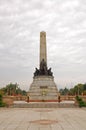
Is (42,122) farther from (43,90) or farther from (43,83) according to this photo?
(43,83)

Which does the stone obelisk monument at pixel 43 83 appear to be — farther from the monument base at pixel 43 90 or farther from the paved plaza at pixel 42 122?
the paved plaza at pixel 42 122

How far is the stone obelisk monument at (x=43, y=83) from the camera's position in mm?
38844

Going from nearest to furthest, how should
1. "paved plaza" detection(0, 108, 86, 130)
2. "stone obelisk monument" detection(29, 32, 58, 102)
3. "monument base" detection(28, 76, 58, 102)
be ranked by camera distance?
"paved plaza" detection(0, 108, 86, 130)
"monument base" detection(28, 76, 58, 102)
"stone obelisk monument" detection(29, 32, 58, 102)

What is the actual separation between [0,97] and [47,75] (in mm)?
14743

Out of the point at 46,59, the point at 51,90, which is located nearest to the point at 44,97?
the point at 51,90

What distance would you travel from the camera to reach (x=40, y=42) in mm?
43625

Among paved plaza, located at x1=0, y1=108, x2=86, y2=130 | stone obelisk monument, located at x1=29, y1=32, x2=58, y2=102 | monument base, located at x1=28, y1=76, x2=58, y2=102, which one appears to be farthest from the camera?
stone obelisk monument, located at x1=29, y1=32, x2=58, y2=102

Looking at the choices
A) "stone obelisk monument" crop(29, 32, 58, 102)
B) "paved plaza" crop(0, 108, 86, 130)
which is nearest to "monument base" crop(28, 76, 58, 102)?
"stone obelisk monument" crop(29, 32, 58, 102)

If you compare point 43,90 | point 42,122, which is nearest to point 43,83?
point 43,90

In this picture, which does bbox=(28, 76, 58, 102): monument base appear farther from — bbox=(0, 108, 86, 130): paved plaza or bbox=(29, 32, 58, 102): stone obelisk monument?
bbox=(0, 108, 86, 130): paved plaza

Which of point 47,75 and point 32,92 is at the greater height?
point 47,75

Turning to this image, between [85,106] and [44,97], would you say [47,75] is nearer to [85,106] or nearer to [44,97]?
[44,97]

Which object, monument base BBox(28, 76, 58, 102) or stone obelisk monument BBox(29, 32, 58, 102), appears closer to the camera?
monument base BBox(28, 76, 58, 102)

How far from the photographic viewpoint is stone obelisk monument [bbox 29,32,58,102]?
1529 inches
